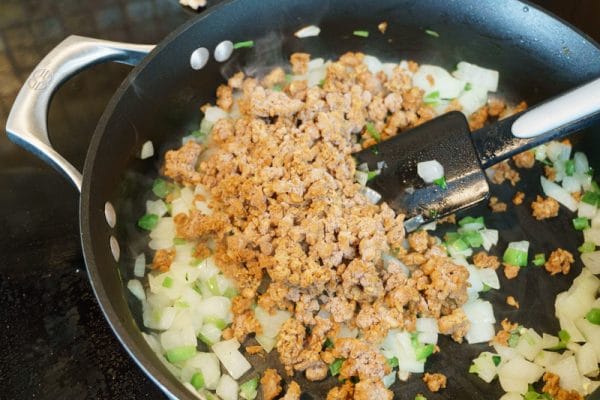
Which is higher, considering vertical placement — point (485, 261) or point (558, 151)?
point (558, 151)

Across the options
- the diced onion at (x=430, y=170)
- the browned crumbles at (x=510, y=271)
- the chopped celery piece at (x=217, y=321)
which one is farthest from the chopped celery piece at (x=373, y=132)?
the chopped celery piece at (x=217, y=321)

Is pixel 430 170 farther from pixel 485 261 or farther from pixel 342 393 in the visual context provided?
pixel 342 393

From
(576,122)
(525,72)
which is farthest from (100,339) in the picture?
(525,72)

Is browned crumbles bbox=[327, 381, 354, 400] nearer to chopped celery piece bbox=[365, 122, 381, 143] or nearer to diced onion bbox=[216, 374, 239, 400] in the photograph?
diced onion bbox=[216, 374, 239, 400]

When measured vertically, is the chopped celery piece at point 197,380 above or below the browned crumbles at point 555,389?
above

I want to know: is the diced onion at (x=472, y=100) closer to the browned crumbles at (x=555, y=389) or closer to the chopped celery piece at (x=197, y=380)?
the browned crumbles at (x=555, y=389)

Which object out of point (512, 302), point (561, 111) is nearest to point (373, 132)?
point (561, 111)

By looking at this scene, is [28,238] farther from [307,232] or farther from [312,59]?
[312,59]

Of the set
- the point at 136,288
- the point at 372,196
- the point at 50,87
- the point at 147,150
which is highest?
the point at 50,87
